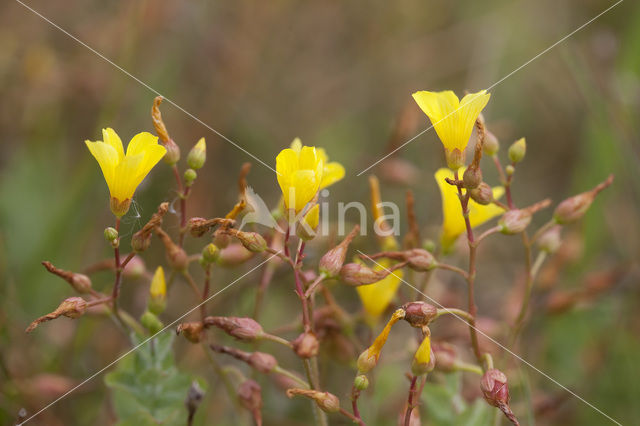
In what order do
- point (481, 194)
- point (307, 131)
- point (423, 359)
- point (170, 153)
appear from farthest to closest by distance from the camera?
point (307, 131), point (170, 153), point (481, 194), point (423, 359)

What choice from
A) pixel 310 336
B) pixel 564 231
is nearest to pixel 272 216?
pixel 310 336

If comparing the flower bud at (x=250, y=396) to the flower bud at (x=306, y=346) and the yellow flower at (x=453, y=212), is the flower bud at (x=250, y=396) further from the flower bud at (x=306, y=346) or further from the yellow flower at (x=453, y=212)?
the yellow flower at (x=453, y=212)

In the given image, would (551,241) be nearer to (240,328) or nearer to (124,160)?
(240,328)

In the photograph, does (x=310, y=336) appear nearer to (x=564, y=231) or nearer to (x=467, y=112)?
(x=467, y=112)

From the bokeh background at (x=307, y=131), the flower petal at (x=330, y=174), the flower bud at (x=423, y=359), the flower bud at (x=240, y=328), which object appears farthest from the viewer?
the bokeh background at (x=307, y=131)

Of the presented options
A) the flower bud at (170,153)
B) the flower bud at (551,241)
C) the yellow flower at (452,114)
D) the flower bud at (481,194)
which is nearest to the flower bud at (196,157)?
the flower bud at (170,153)

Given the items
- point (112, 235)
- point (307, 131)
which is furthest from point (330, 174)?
point (307, 131)
